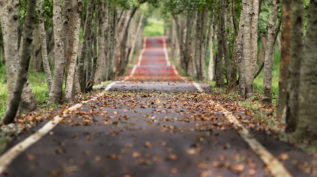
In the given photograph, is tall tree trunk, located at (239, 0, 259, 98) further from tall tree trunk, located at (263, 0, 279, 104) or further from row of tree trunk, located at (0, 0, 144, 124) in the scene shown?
row of tree trunk, located at (0, 0, 144, 124)

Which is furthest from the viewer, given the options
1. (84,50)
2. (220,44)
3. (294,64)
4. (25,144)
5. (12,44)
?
(220,44)

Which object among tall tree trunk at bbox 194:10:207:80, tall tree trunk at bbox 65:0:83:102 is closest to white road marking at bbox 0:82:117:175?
tall tree trunk at bbox 65:0:83:102

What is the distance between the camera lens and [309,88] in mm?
8445

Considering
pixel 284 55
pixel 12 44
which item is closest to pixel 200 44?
pixel 284 55

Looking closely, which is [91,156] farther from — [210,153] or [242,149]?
[242,149]

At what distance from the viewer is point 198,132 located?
358 inches

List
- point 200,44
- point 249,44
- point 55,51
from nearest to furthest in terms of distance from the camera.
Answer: point 55,51, point 249,44, point 200,44

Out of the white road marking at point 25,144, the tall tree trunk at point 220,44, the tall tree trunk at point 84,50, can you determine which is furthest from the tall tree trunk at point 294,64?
the tall tree trunk at point 220,44

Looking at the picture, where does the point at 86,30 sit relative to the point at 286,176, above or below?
above

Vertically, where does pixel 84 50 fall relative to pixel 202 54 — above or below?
above

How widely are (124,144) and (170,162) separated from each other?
1.33 metres

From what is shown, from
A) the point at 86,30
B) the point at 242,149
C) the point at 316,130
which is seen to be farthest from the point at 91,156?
the point at 86,30

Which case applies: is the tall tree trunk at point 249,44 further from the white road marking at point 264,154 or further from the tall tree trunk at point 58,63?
the tall tree trunk at point 58,63

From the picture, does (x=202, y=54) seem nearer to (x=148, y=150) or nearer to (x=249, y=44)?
(x=249, y=44)
